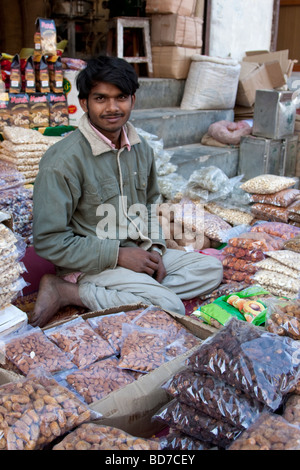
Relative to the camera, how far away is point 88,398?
56.3 inches

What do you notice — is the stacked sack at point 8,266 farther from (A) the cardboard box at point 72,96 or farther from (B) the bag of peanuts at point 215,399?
(A) the cardboard box at point 72,96

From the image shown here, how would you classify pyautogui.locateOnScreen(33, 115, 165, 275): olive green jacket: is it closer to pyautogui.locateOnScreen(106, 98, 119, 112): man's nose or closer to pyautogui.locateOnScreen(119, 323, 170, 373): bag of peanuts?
pyautogui.locateOnScreen(106, 98, 119, 112): man's nose

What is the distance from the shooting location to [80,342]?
1658 millimetres

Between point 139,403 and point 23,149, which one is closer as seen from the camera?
point 139,403

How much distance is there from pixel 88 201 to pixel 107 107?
0.43 m

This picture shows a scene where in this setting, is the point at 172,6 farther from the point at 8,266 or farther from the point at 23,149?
the point at 8,266

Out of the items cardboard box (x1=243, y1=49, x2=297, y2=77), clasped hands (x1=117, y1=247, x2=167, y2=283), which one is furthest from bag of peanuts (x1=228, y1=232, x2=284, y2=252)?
cardboard box (x1=243, y1=49, x2=297, y2=77)

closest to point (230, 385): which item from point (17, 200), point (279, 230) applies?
point (17, 200)

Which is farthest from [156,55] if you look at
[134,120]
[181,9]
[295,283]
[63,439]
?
[63,439]

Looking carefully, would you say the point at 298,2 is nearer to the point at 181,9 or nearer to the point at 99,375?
the point at 181,9

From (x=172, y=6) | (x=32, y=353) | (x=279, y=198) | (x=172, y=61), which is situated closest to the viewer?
(x=32, y=353)

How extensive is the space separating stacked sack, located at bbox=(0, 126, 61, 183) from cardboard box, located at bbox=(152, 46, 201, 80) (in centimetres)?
245

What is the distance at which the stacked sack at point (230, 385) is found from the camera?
1196 mm

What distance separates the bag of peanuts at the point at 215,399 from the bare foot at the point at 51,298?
2.95 ft
